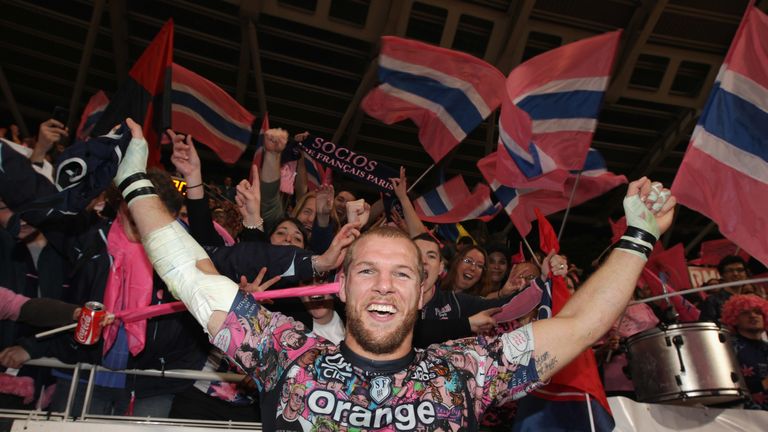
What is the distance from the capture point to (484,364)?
272 centimetres

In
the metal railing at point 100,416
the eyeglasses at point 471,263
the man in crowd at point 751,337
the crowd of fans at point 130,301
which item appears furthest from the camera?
the eyeglasses at point 471,263

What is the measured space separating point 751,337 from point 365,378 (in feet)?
16.2

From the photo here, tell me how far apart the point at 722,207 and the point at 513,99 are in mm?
2150

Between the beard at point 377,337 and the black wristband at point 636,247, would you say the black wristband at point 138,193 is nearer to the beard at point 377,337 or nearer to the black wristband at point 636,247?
the beard at point 377,337

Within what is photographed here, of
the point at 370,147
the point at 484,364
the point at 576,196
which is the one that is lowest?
the point at 484,364

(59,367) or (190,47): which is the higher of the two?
(190,47)

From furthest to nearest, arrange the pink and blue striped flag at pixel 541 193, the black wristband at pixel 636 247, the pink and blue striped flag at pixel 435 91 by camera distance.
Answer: the pink and blue striped flag at pixel 435 91, the pink and blue striped flag at pixel 541 193, the black wristband at pixel 636 247

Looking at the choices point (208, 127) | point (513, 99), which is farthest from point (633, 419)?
point (208, 127)

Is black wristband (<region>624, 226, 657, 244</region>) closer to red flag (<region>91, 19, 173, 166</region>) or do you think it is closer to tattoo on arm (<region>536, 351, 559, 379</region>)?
tattoo on arm (<region>536, 351, 559, 379</region>)

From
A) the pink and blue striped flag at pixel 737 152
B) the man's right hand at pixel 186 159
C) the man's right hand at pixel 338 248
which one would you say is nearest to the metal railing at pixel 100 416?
the man's right hand at pixel 338 248

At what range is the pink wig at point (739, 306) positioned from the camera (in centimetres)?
627

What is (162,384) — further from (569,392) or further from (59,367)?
(569,392)

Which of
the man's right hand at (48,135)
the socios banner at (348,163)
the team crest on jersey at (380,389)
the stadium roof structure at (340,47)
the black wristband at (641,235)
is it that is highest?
the stadium roof structure at (340,47)

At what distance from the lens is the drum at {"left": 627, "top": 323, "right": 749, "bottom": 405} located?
4898 mm
